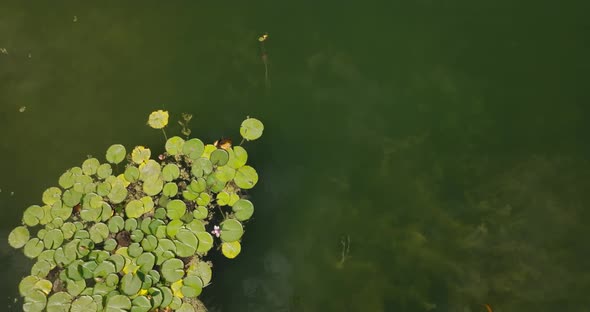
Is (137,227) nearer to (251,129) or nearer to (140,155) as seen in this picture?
(140,155)

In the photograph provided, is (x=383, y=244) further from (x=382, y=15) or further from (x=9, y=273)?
(x=9, y=273)

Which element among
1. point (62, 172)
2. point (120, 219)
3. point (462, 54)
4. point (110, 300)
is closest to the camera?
point (110, 300)

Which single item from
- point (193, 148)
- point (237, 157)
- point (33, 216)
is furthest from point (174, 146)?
point (33, 216)

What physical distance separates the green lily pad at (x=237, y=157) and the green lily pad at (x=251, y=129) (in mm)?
103

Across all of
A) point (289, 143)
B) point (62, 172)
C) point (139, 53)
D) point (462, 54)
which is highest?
point (462, 54)

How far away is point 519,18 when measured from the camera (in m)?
2.63

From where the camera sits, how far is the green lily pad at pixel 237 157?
2236mm

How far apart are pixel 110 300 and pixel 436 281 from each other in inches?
59.2

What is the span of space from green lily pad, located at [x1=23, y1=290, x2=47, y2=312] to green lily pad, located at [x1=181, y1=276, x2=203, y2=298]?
64 cm

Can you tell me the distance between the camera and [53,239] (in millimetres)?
2113

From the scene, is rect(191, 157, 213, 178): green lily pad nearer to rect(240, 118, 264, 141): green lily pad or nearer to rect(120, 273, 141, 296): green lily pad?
rect(240, 118, 264, 141): green lily pad

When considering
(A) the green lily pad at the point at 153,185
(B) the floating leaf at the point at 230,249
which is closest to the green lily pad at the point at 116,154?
(A) the green lily pad at the point at 153,185

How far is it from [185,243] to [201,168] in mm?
371

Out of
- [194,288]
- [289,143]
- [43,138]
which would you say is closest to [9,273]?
[43,138]
